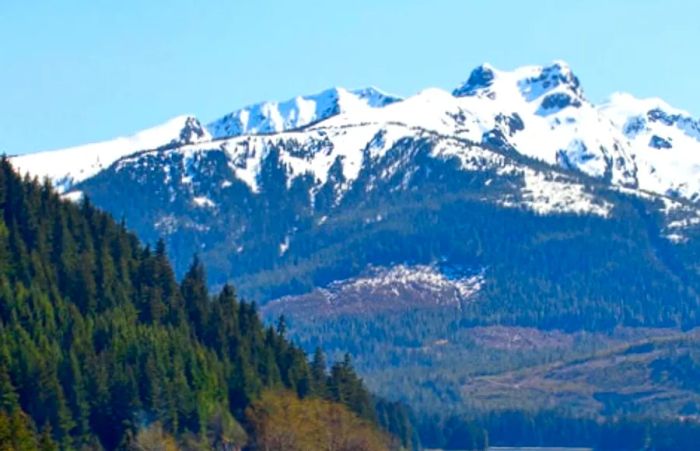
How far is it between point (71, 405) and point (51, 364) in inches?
158

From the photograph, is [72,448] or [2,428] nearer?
[2,428]

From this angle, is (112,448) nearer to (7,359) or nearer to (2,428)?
(7,359)

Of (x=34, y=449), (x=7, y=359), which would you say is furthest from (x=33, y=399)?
(x=34, y=449)

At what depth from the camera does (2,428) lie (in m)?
146

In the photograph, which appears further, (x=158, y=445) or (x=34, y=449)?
(x=158, y=445)

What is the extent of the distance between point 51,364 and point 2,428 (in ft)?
174

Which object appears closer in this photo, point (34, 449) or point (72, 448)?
point (34, 449)

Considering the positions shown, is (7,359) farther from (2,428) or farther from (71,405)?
(2,428)

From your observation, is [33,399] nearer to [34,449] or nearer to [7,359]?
[7,359]

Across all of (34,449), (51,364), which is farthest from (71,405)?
(34,449)

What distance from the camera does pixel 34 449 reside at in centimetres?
14975

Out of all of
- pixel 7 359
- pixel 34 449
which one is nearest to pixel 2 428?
pixel 34 449

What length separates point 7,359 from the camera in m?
194

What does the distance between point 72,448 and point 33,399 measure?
545 cm
